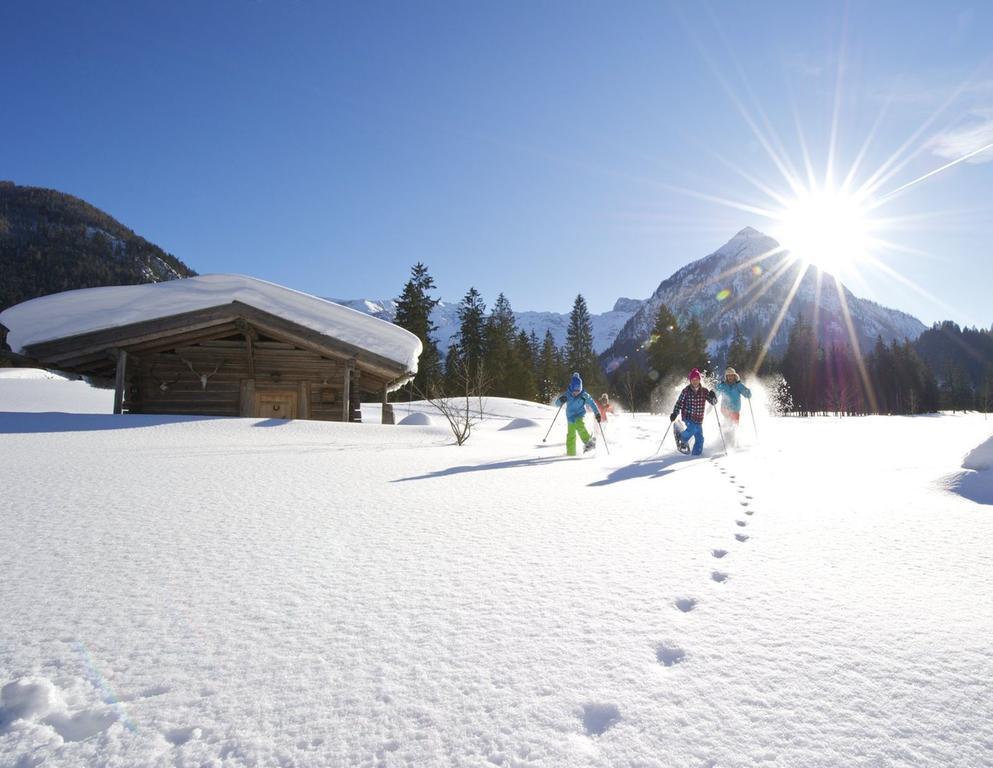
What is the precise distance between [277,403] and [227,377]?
4.35ft

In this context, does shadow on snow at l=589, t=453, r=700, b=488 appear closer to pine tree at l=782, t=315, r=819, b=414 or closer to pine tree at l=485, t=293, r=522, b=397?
pine tree at l=485, t=293, r=522, b=397

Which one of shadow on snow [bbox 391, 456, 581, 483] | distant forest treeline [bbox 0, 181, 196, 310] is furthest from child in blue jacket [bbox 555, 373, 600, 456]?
distant forest treeline [bbox 0, 181, 196, 310]

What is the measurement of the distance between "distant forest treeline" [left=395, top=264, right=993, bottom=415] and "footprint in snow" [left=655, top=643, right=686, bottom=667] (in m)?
26.8

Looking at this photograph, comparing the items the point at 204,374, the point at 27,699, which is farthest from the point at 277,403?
the point at 27,699

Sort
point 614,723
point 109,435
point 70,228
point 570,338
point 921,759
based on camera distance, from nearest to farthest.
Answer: point 921,759
point 614,723
point 109,435
point 570,338
point 70,228

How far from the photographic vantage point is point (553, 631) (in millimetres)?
1543

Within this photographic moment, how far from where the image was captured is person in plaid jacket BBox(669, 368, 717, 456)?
818cm

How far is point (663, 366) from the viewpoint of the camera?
137ft

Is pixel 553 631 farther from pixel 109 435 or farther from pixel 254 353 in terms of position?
pixel 254 353

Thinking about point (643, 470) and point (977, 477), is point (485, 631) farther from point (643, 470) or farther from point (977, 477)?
point (977, 477)

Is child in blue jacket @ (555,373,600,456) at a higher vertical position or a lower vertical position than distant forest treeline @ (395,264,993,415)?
lower

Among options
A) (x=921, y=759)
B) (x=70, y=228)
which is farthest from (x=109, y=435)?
(x=70, y=228)

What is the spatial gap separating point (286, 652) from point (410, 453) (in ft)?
17.7

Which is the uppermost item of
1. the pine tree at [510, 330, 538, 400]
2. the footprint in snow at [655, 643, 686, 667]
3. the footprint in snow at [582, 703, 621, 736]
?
the pine tree at [510, 330, 538, 400]
